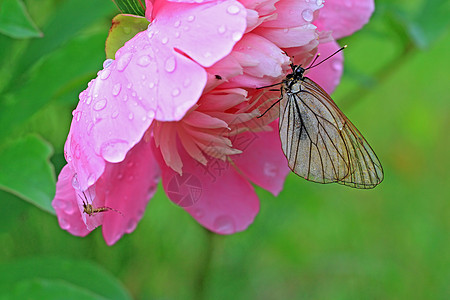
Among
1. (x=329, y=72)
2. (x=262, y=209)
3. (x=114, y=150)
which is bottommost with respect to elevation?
(x=262, y=209)

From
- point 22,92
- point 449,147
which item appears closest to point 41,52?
point 22,92

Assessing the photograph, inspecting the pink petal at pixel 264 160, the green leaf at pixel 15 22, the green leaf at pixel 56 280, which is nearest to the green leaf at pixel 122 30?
the green leaf at pixel 15 22

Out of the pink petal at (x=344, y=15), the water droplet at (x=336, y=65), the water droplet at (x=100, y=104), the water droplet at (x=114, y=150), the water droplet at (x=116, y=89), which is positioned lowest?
the water droplet at (x=336, y=65)

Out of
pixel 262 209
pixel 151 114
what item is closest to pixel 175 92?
pixel 151 114

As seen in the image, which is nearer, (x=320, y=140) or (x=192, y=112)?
(x=192, y=112)

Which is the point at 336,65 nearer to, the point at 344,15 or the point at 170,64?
the point at 344,15

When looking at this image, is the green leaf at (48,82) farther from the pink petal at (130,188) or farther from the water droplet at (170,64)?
the water droplet at (170,64)
